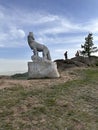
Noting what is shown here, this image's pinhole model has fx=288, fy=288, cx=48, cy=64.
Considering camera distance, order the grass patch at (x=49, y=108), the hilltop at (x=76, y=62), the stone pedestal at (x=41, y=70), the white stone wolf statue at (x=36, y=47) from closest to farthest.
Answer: the grass patch at (x=49, y=108) → the stone pedestal at (x=41, y=70) → the white stone wolf statue at (x=36, y=47) → the hilltop at (x=76, y=62)

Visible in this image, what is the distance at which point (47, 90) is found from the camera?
33.7ft

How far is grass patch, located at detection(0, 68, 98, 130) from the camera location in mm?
7469

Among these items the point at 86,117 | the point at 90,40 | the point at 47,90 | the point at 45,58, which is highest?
the point at 90,40

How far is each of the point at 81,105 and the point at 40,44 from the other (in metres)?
5.94

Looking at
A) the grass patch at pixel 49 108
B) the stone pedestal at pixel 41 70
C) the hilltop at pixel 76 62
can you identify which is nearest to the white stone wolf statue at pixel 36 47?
the stone pedestal at pixel 41 70

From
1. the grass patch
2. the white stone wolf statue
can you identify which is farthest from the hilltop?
the grass patch

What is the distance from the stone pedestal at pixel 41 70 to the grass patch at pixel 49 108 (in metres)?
2.74

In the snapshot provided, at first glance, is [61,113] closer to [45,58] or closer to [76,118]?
[76,118]

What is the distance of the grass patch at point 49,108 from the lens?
7469 millimetres

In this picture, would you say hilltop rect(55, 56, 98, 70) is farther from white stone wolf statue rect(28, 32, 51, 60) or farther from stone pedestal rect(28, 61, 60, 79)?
stone pedestal rect(28, 61, 60, 79)

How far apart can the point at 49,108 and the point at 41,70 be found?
5162 millimetres

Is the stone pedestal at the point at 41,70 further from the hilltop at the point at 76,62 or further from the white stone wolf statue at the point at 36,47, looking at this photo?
the hilltop at the point at 76,62

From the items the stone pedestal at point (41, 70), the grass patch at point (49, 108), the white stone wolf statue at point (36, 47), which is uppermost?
the white stone wolf statue at point (36, 47)

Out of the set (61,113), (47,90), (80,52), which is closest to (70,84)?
(47,90)
